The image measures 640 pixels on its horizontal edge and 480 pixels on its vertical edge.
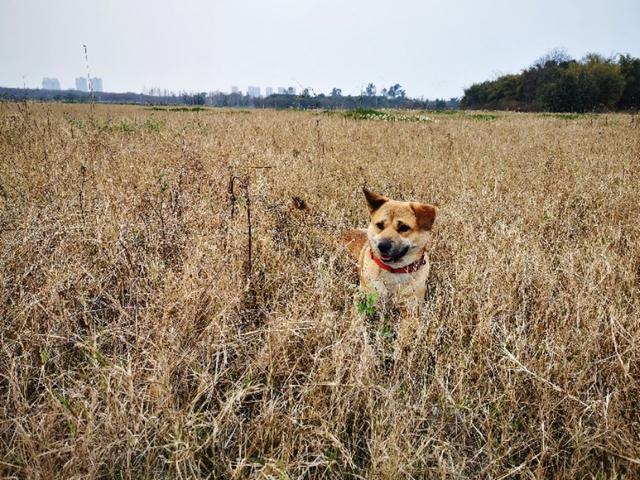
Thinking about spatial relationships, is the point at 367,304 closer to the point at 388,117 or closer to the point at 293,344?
the point at 293,344

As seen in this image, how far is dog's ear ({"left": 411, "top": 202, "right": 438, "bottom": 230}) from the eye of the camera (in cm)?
295

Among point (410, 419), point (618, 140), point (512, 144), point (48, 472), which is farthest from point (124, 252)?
point (618, 140)

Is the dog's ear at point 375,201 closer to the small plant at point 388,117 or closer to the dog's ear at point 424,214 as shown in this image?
the dog's ear at point 424,214

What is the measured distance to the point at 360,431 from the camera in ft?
5.72

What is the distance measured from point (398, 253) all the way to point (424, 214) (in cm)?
40

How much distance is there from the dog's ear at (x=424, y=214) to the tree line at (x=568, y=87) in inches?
1609

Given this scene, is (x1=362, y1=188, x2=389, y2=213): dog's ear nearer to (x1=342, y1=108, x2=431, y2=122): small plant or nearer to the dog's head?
the dog's head

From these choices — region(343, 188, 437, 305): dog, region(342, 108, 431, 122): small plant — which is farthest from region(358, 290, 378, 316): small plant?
region(342, 108, 431, 122): small plant

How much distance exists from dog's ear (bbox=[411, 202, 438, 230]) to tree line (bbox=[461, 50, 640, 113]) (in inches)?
1609

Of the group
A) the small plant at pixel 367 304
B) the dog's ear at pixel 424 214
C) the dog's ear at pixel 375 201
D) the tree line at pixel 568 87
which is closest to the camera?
the small plant at pixel 367 304

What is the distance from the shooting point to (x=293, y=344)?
2.13 m

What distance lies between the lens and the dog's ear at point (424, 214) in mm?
2947

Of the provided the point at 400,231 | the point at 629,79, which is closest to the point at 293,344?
the point at 400,231

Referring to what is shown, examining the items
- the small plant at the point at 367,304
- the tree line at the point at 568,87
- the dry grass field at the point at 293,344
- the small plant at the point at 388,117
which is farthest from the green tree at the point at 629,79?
the small plant at the point at 367,304
